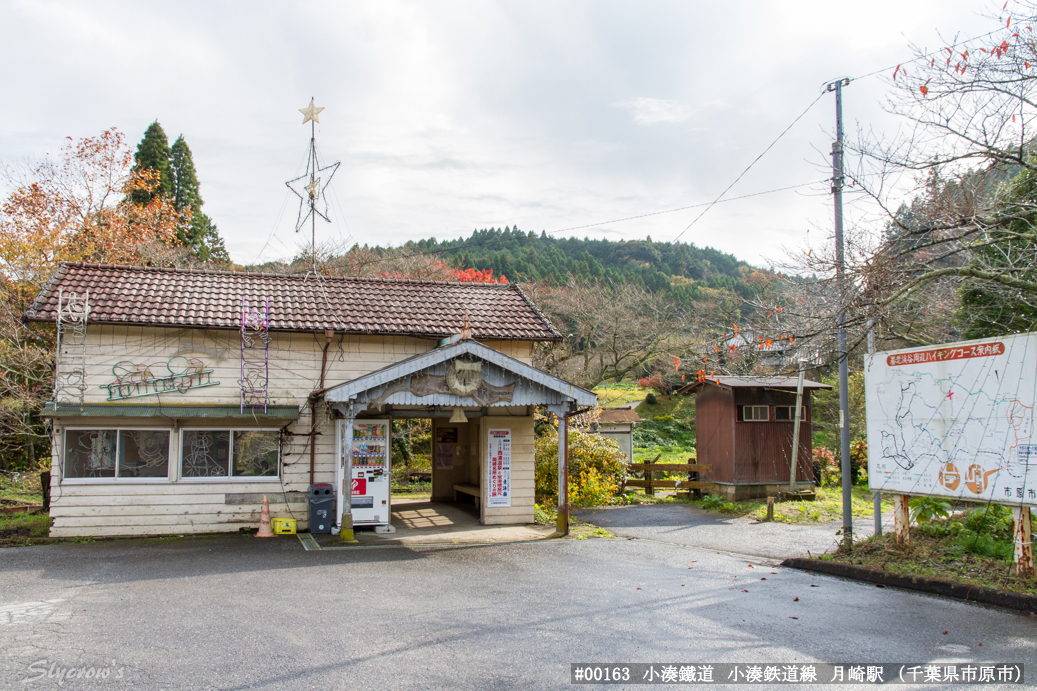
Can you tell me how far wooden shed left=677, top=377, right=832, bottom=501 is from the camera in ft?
66.8

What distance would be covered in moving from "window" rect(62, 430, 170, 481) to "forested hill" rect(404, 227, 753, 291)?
25565mm

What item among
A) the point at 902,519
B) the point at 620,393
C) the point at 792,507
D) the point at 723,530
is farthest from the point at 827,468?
the point at 620,393

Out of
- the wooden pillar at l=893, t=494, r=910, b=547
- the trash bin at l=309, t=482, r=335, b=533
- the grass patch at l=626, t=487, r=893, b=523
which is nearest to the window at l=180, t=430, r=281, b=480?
the trash bin at l=309, t=482, r=335, b=533

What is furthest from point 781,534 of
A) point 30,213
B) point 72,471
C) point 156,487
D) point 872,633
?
point 30,213

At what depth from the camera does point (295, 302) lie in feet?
50.8

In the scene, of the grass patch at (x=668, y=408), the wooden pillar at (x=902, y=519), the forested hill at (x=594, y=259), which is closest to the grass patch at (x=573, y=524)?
the wooden pillar at (x=902, y=519)

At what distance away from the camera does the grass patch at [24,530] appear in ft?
42.2

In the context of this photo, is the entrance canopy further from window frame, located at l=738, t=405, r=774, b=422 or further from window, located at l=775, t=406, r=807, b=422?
window, located at l=775, t=406, r=807, b=422

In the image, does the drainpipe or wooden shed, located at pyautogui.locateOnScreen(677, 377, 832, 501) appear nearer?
the drainpipe

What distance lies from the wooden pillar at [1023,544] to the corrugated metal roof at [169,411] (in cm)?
1173

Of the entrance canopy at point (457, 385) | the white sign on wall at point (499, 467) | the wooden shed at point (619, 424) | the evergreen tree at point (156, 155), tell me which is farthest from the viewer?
the evergreen tree at point (156, 155)

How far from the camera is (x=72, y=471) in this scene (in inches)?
532

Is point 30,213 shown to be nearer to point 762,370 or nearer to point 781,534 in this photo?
point 781,534

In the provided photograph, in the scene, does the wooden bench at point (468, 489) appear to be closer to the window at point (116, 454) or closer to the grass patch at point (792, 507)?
the grass patch at point (792, 507)
